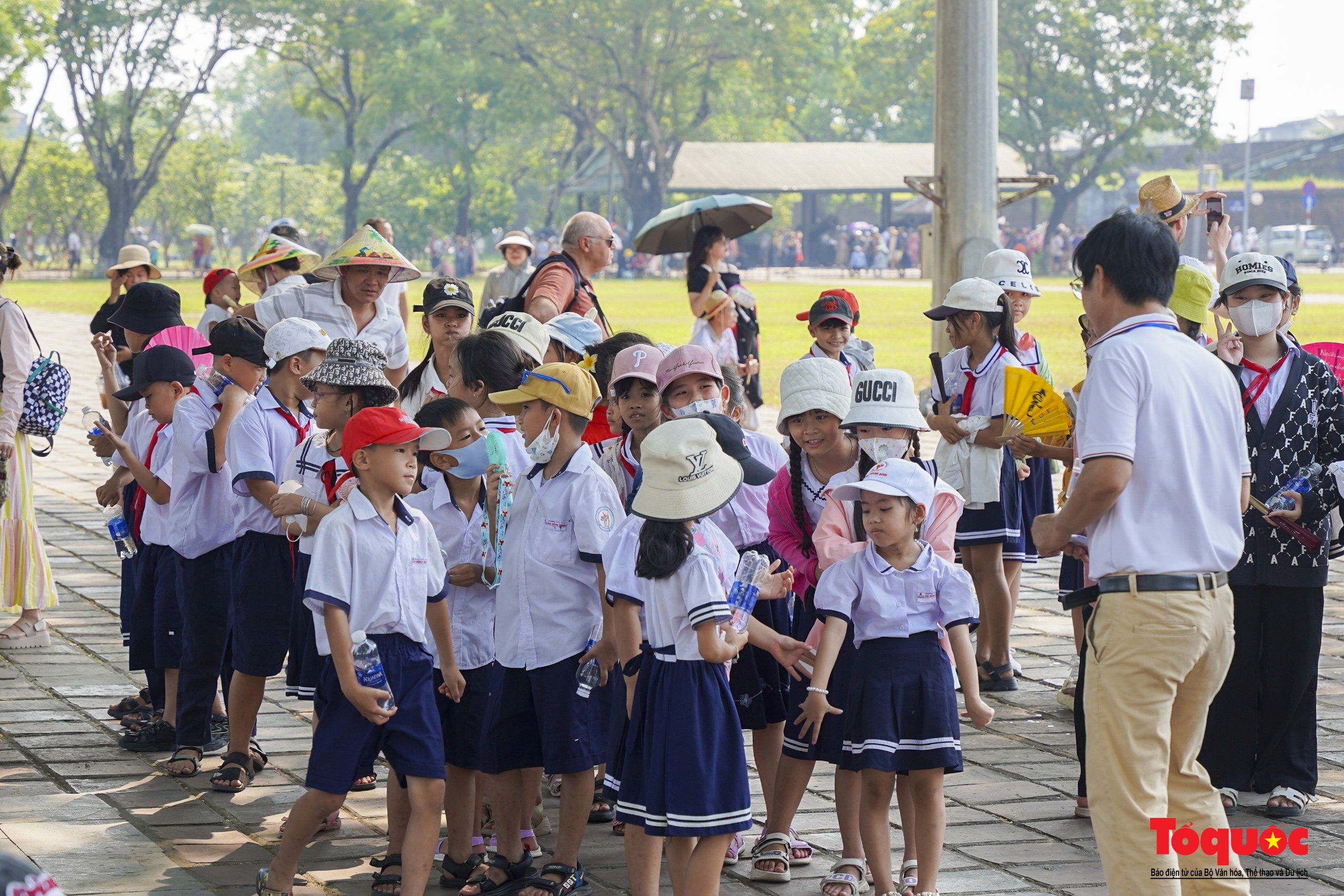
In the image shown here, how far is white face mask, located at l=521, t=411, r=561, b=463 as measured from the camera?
4.77m

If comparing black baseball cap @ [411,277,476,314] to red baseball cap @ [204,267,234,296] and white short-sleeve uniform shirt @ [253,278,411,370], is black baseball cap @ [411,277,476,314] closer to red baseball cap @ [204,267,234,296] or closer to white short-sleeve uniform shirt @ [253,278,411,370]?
white short-sleeve uniform shirt @ [253,278,411,370]

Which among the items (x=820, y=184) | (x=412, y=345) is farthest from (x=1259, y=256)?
(x=820, y=184)

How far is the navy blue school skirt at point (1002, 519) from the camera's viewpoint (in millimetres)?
7156

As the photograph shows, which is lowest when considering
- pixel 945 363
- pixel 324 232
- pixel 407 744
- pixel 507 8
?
pixel 407 744

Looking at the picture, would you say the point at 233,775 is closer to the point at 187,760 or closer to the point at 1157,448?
the point at 187,760

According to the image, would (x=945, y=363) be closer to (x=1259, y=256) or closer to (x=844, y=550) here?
(x=1259, y=256)

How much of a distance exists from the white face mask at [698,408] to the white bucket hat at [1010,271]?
282cm

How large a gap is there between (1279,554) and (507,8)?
5159 centimetres

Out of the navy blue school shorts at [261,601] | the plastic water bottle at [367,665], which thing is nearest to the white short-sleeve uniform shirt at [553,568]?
the plastic water bottle at [367,665]

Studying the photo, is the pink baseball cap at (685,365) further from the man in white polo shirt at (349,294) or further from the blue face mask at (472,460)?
the man in white polo shirt at (349,294)

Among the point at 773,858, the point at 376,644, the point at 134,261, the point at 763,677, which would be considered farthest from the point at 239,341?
the point at 134,261

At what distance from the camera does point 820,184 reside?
62250 mm

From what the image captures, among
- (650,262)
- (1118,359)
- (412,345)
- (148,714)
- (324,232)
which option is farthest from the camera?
(324,232)

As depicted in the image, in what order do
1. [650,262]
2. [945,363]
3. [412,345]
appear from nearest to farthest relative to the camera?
[945,363]
[412,345]
[650,262]
